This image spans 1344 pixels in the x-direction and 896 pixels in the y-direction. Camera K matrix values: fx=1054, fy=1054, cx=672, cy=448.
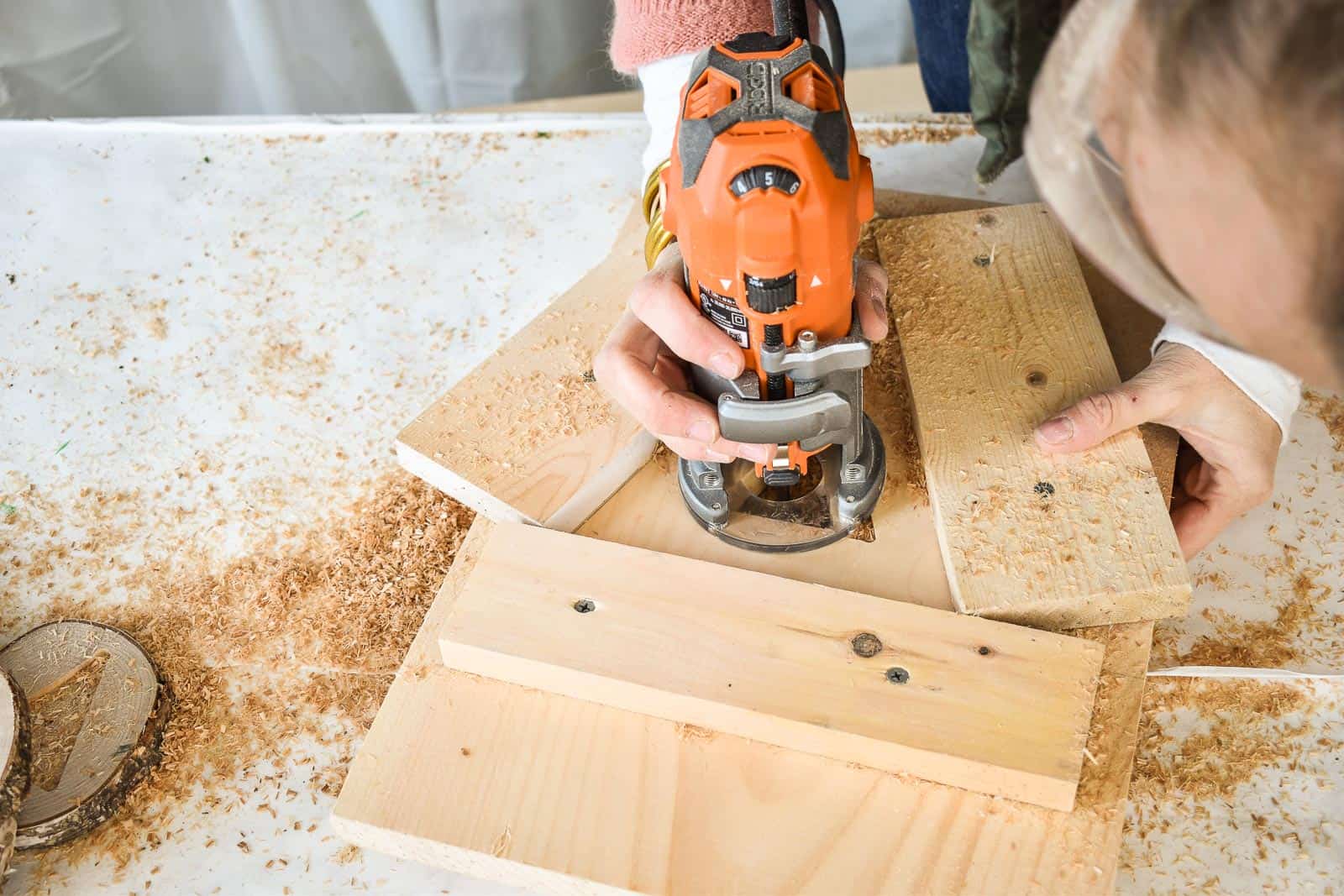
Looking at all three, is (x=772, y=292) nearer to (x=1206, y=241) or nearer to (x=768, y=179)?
(x=768, y=179)

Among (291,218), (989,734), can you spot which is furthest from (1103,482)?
(291,218)

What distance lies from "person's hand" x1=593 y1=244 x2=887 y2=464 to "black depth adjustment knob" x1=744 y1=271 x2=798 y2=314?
3.8 inches

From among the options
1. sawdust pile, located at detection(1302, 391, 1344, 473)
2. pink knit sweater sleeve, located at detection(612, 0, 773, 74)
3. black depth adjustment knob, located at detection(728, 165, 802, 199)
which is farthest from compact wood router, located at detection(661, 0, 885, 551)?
sawdust pile, located at detection(1302, 391, 1344, 473)

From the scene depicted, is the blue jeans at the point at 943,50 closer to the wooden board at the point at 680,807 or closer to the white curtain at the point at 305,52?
the white curtain at the point at 305,52

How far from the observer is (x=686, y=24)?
4.19 ft

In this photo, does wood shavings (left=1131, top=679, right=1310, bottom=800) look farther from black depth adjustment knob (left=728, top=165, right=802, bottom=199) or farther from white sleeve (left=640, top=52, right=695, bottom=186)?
white sleeve (left=640, top=52, right=695, bottom=186)

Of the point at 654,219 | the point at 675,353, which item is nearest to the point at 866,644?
the point at 675,353

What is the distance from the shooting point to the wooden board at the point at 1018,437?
3.27 feet

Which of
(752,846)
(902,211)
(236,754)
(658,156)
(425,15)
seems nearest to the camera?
(752,846)

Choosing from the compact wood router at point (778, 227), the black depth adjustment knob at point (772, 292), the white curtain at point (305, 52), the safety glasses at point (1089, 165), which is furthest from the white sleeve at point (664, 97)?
the white curtain at point (305, 52)

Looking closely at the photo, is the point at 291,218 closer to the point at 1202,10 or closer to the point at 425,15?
the point at 425,15

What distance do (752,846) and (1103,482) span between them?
505mm

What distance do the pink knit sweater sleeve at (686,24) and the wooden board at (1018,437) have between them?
309mm

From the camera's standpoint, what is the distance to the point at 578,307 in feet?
4.30
